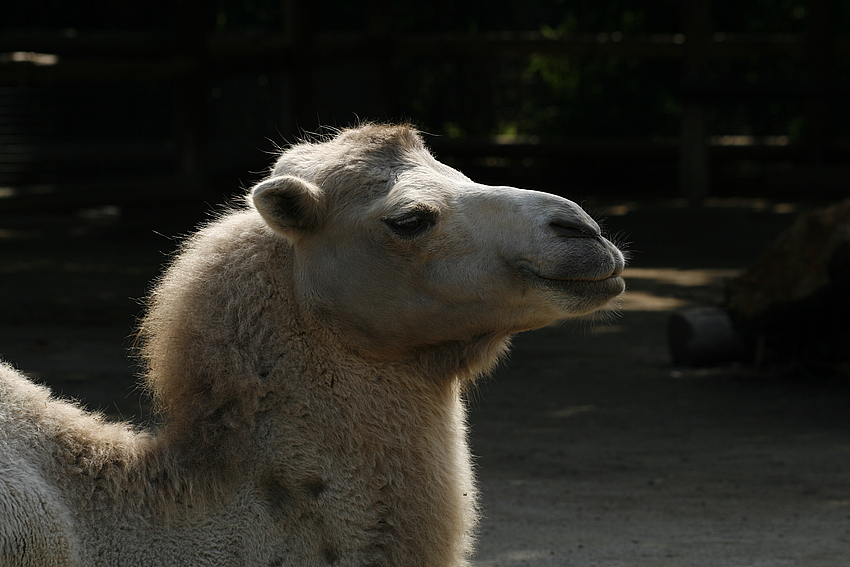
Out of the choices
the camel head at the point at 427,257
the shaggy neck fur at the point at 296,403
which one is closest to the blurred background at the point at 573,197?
the camel head at the point at 427,257

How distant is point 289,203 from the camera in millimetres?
2537

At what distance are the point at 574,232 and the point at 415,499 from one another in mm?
721

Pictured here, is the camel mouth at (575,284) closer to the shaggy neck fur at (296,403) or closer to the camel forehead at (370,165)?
the shaggy neck fur at (296,403)

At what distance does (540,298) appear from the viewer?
249cm

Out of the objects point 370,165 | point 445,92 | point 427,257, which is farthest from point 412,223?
point 445,92

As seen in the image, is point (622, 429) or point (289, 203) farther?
point (622, 429)

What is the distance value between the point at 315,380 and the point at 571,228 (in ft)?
2.30

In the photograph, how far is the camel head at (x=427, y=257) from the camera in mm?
2482

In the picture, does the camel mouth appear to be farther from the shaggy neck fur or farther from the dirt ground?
the dirt ground

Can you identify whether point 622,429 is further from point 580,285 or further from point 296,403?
point 296,403

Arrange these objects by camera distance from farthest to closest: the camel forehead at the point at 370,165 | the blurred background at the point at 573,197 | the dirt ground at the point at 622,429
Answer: the blurred background at the point at 573,197 < the dirt ground at the point at 622,429 < the camel forehead at the point at 370,165

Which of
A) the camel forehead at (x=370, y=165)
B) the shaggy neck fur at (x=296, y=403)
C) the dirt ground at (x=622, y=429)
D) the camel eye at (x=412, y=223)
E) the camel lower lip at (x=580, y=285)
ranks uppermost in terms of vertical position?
the camel forehead at (x=370, y=165)

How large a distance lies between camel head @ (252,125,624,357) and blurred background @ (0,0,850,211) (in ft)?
20.8

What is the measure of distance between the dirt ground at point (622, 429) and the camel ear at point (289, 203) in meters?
1.00
